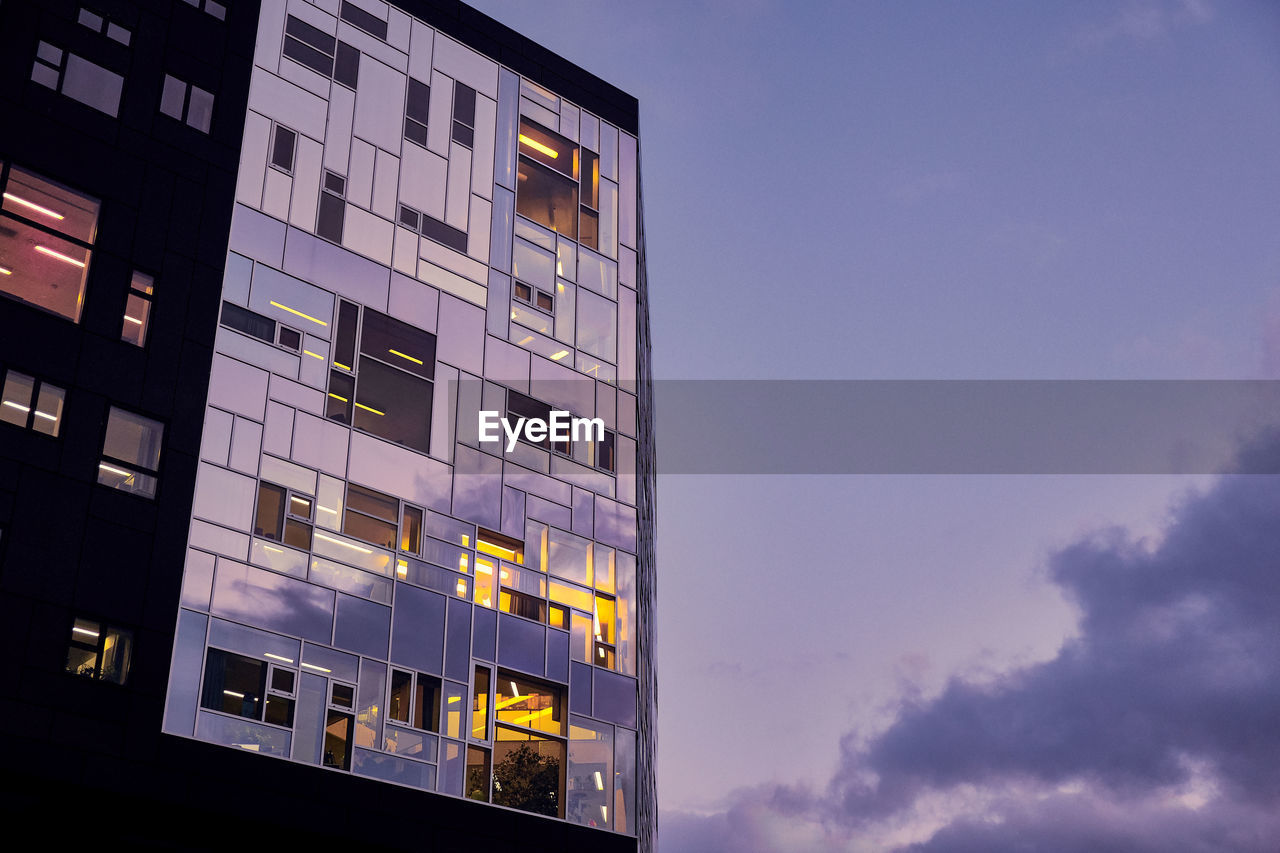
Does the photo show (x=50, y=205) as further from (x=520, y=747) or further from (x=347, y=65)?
(x=520, y=747)

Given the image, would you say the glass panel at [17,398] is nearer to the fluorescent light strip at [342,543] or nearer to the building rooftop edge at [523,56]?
the fluorescent light strip at [342,543]

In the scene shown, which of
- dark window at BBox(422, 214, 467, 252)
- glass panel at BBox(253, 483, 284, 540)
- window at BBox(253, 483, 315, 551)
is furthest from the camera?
dark window at BBox(422, 214, 467, 252)

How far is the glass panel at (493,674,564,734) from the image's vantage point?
3766 centimetres

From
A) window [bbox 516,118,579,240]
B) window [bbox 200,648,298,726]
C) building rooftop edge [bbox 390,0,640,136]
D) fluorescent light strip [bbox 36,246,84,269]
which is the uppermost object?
building rooftop edge [bbox 390,0,640,136]

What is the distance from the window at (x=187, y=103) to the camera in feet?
124

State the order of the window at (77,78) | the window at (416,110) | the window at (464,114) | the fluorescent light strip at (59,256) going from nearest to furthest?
the fluorescent light strip at (59,256) < the window at (77,78) < the window at (416,110) < the window at (464,114)

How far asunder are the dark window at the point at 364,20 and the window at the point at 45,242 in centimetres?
1200

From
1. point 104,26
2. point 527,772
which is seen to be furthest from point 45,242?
point 527,772

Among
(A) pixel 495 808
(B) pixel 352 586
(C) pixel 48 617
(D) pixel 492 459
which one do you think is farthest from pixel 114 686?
(D) pixel 492 459

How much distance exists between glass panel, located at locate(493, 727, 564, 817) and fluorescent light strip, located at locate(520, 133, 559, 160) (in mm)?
19857

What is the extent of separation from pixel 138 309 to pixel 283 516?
21.2ft

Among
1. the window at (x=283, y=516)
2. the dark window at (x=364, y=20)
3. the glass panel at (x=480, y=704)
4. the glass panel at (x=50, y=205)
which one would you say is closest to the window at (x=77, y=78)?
the glass panel at (x=50, y=205)

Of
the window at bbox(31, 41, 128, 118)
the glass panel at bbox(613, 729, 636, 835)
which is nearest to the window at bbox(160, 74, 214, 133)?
the window at bbox(31, 41, 128, 118)

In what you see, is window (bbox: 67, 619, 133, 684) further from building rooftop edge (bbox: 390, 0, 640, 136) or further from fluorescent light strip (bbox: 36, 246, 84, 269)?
building rooftop edge (bbox: 390, 0, 640, 136)
